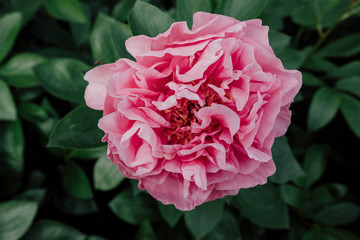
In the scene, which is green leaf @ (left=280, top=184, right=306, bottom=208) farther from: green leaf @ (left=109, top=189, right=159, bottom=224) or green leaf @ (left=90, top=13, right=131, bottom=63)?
green leaf @ (left=90, top=13, right=131, bottom=63)

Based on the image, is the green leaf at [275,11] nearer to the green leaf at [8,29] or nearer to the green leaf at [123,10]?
the green leaf at [123,10]

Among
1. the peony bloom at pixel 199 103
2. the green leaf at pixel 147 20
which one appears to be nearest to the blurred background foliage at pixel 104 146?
the green leaf at pixel 147 20

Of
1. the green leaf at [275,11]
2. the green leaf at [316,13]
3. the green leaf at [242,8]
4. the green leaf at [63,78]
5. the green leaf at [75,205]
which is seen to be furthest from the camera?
the green leaf at [316,13]

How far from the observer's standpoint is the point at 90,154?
120 centimetres

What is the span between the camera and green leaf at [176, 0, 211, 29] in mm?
955

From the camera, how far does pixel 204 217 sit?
101cm

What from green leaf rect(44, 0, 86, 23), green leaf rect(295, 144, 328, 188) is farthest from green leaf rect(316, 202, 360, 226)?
green leaf rect(44, 0, 86, 23)

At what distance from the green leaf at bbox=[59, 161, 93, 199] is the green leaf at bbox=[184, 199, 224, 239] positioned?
40 centimetres

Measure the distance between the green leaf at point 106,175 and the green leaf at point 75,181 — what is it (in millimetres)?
88

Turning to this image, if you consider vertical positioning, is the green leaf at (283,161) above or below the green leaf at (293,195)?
above

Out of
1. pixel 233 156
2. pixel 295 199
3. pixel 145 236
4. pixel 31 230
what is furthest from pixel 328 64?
pixel 31 230

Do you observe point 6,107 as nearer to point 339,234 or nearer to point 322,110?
point 322,110

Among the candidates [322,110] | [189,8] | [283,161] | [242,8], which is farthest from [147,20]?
[322,110]

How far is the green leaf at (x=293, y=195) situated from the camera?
128 cm
